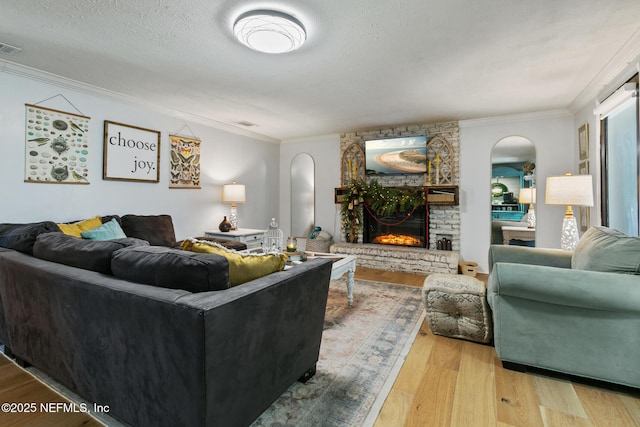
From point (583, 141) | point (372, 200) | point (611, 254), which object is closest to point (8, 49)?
point (372, 200)

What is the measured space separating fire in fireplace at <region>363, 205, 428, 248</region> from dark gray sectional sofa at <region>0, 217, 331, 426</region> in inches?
146

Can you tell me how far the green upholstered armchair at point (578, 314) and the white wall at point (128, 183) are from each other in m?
4.01

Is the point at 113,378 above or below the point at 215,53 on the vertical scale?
below

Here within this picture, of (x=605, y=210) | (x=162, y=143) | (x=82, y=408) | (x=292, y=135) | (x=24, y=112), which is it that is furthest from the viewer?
(x=292, y=135)

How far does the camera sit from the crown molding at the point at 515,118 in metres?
4.30

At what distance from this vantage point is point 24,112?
9.93 ft

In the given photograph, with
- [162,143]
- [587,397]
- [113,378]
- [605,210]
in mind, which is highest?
[162,143]

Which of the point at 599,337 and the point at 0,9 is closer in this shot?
the point at 599,337

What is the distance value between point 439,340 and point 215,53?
300 cm

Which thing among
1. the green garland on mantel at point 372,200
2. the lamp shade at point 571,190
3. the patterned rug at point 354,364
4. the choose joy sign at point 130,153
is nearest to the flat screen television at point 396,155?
the green garland on mantel at point 372,200

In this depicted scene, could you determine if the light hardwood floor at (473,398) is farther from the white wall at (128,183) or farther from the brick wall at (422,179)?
the brick wall at (422,179)

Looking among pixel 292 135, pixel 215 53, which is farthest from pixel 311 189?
pixel 215 53

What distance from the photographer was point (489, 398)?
5.83 ft

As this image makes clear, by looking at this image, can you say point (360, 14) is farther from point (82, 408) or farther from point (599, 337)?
point (82, 408)
